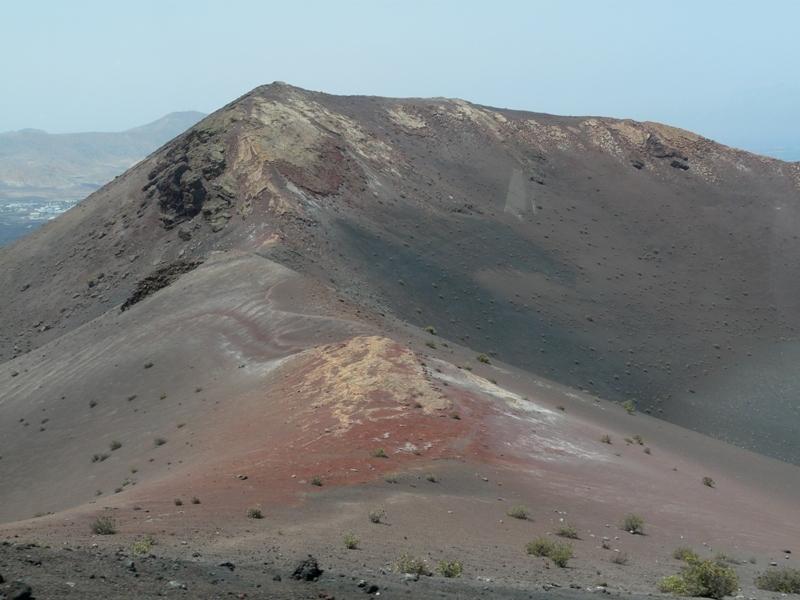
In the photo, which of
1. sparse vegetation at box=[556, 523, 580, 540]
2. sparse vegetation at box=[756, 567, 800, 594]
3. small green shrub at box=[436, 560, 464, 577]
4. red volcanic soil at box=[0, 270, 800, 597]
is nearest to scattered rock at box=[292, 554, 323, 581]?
red volcanic soil at box=[0, 270, 800, 597]

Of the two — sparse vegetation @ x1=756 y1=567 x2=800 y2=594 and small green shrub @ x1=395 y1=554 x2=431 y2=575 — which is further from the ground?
sparse vegetation @ x1=756 y1=567 x2=800 y2=594

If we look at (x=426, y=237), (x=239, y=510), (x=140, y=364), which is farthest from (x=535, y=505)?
(x=426, y=237)

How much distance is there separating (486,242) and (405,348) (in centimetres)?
3410

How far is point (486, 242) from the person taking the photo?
210 feet

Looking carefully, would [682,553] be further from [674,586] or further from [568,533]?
[674,586]

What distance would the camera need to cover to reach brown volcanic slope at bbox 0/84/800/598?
1878 centimetres

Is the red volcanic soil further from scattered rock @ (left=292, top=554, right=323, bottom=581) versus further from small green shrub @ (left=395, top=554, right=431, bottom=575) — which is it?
scattered rock @ (left=292, top=554, right=323, bottom=581)

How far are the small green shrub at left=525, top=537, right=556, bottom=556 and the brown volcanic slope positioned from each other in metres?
0.48

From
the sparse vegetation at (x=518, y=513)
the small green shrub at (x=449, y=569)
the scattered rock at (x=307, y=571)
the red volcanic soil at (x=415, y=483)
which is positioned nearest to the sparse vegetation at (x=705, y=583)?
the red volcanic soil at (x=415, y=483)

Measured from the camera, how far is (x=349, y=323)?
113 feet

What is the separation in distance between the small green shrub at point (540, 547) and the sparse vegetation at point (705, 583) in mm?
2290

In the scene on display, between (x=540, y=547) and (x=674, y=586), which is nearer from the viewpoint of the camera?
(x=674, y=586)

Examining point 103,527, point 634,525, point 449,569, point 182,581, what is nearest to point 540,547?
point 449,569

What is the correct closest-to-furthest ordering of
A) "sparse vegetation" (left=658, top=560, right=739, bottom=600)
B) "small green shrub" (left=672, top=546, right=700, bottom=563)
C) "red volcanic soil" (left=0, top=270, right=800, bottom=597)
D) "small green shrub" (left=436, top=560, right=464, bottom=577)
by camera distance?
"small green shrub" (left=436, top=560, right=464, bottom=577), "sparse vegetation" (left=658, top=560, right=739, bottom=600), "red volcanic soil" (left=0, top=270, right=800, bottom=597), "small green shrub" (left=672, top=546, right=700, bottom=563)
